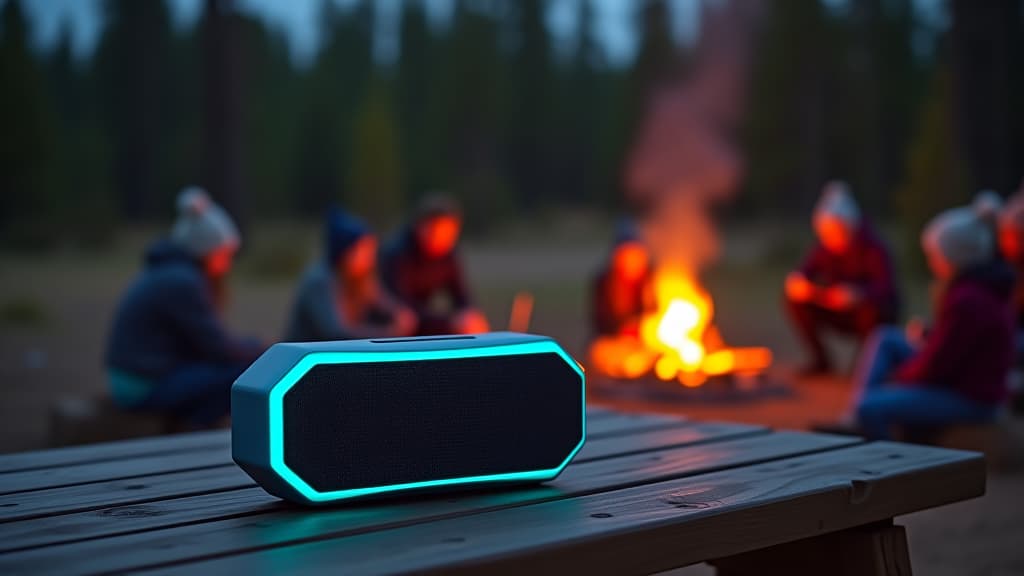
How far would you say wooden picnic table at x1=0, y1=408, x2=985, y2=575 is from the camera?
1.72 m

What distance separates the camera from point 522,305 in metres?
13.4

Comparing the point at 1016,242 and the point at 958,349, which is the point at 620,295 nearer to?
the point at 1016,242

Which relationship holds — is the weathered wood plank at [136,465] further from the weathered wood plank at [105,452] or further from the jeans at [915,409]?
the jeans at [915,409]

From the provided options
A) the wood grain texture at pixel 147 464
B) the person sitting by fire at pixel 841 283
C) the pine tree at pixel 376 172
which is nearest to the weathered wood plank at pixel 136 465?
the wood grain texture at pixel 147 464

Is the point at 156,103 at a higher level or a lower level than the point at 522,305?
higher

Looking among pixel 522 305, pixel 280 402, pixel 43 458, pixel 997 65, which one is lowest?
pixel 522 305

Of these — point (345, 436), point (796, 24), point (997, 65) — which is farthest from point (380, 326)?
point (796, 24)

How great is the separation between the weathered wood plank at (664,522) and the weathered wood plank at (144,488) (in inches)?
13.3

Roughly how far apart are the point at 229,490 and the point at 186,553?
19.5 inches

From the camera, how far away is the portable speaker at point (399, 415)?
196cm

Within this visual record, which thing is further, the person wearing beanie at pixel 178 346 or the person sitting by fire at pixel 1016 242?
the person sitting by fire at pixel 1016 242

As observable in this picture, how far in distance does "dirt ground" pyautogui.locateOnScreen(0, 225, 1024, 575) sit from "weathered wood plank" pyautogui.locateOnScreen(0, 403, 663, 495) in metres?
1.63

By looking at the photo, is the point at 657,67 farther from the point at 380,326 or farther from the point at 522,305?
the point at 380,326

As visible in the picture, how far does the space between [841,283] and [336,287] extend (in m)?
4.12
